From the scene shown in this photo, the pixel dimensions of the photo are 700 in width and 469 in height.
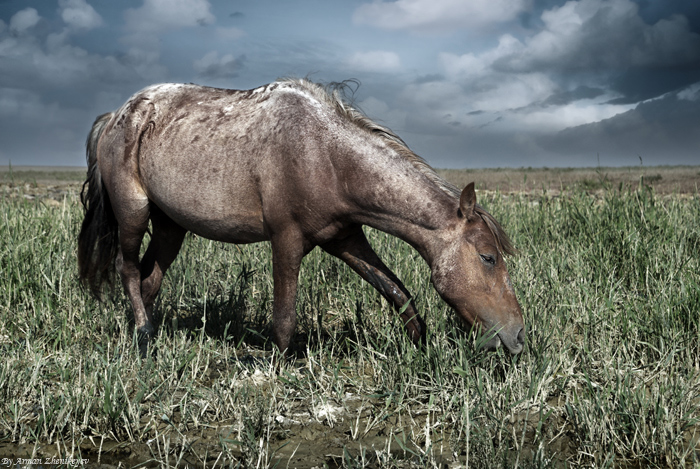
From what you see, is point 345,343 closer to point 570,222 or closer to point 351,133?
point 351,133

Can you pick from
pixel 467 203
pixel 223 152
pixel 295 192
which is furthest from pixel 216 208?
pixel 467 203

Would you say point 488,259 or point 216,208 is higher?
point 216,208

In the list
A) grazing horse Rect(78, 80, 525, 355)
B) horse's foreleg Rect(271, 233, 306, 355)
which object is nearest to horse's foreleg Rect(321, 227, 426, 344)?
grazing horse Rect(78, 80, 525, 355)

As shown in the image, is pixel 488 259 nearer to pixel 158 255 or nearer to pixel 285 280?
pixel 285 280

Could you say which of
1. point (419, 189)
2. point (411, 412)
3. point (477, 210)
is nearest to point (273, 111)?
point (419, 189)

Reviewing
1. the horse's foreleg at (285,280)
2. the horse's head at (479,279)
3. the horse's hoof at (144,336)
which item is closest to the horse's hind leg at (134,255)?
the horse's hoof at (144,336)

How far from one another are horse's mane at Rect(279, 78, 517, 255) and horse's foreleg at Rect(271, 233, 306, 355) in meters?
0.83

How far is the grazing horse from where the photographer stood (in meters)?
3.14

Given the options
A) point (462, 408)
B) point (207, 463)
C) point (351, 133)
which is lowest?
point (207, 463)

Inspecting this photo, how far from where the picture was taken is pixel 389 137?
3455mm

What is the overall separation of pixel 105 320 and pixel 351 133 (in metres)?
2.40

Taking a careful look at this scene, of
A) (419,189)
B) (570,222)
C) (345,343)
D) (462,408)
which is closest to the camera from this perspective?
(462,408)

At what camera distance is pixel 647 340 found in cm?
365

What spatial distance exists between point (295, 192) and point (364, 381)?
1.24 m
